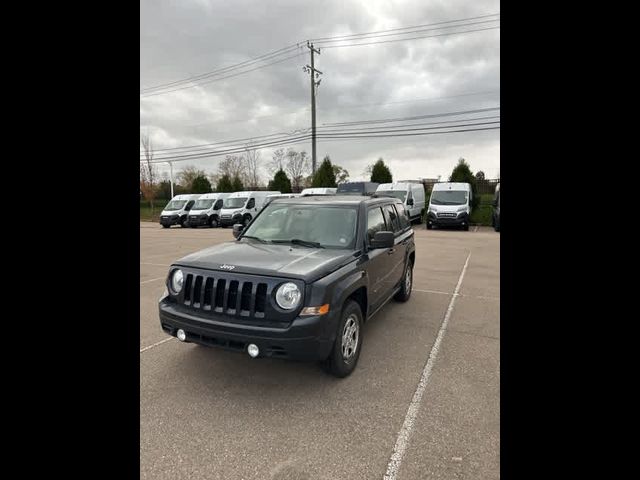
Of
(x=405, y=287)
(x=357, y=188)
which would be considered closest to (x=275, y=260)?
(x=405, y=287)

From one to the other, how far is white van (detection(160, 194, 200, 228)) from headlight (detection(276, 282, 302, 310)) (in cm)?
2543

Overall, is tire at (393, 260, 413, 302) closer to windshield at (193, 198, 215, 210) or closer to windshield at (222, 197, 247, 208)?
windshield at (222, 197, 247, 208)

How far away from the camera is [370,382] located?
136 inches

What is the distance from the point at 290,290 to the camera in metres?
3.07

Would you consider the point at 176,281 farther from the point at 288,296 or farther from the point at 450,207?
the point at 450,207

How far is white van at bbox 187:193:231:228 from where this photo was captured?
25.5m

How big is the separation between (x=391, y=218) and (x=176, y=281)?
3.24 meters

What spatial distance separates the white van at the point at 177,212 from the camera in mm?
26375
